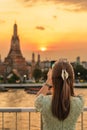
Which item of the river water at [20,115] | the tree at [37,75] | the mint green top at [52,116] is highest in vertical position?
the tree at [37,75]

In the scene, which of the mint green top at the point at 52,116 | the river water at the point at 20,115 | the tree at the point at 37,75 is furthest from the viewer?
the tree at the point at 37,75

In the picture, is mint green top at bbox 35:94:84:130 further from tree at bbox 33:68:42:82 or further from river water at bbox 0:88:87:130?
tree at bbox 33:68:42:82

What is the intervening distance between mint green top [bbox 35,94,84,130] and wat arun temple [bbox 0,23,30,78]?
455 ft

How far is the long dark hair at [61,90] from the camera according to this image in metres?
3.31

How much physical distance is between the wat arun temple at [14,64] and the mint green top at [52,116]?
13874 cm

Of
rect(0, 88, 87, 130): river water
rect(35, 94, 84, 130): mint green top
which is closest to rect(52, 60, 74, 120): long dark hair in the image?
rect(35, 94, 84, 130): mint green top

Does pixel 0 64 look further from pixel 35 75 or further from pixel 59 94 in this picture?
pixel 59 94

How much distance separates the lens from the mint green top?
3.31m

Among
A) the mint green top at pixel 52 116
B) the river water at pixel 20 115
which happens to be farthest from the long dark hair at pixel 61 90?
the river water at pixel 20 115

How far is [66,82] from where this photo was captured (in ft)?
11.0

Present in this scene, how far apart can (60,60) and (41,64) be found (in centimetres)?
16943

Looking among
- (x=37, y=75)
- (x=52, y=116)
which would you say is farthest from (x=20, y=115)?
(x=37, y=75)

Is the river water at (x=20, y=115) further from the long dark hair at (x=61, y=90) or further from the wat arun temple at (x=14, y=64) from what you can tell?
the wat arun temple at (x=14, y=64)

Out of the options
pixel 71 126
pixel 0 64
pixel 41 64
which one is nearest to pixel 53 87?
pixel 71 126
